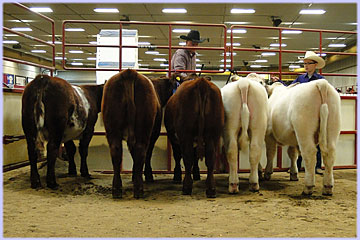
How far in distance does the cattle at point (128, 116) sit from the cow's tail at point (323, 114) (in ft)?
6.53

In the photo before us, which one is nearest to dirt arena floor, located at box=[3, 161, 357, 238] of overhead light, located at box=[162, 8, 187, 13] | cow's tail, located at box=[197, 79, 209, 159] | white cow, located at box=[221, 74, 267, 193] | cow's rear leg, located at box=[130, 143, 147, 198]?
cow's rear leg, located at box=[130, 143, 147, 198]

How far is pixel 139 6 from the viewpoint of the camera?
13.0 m

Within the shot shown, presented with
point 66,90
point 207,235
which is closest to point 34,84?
point 66,90

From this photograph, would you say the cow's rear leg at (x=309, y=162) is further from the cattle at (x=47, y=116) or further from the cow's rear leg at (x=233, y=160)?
the cattle at (x=47, y=116)

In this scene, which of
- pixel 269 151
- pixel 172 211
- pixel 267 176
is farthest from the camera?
pixel 267 176

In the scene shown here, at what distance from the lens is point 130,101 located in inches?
168

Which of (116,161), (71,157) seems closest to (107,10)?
(71,157)

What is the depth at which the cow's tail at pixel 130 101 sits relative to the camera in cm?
427

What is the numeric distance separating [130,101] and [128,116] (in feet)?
0.57

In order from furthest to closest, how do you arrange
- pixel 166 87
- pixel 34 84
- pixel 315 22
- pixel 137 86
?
pixel 315 22
pixel 166 87
pixel 34 84
pixel 137 86

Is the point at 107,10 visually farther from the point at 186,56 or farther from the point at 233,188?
the point at 233,188

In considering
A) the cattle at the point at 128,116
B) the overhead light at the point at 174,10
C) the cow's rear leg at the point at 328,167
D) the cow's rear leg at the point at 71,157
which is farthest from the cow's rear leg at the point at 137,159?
the overhead light at the point at 174,10

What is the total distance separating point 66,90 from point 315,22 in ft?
41.9

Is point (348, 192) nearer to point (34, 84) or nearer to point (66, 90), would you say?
point (66, 90)
